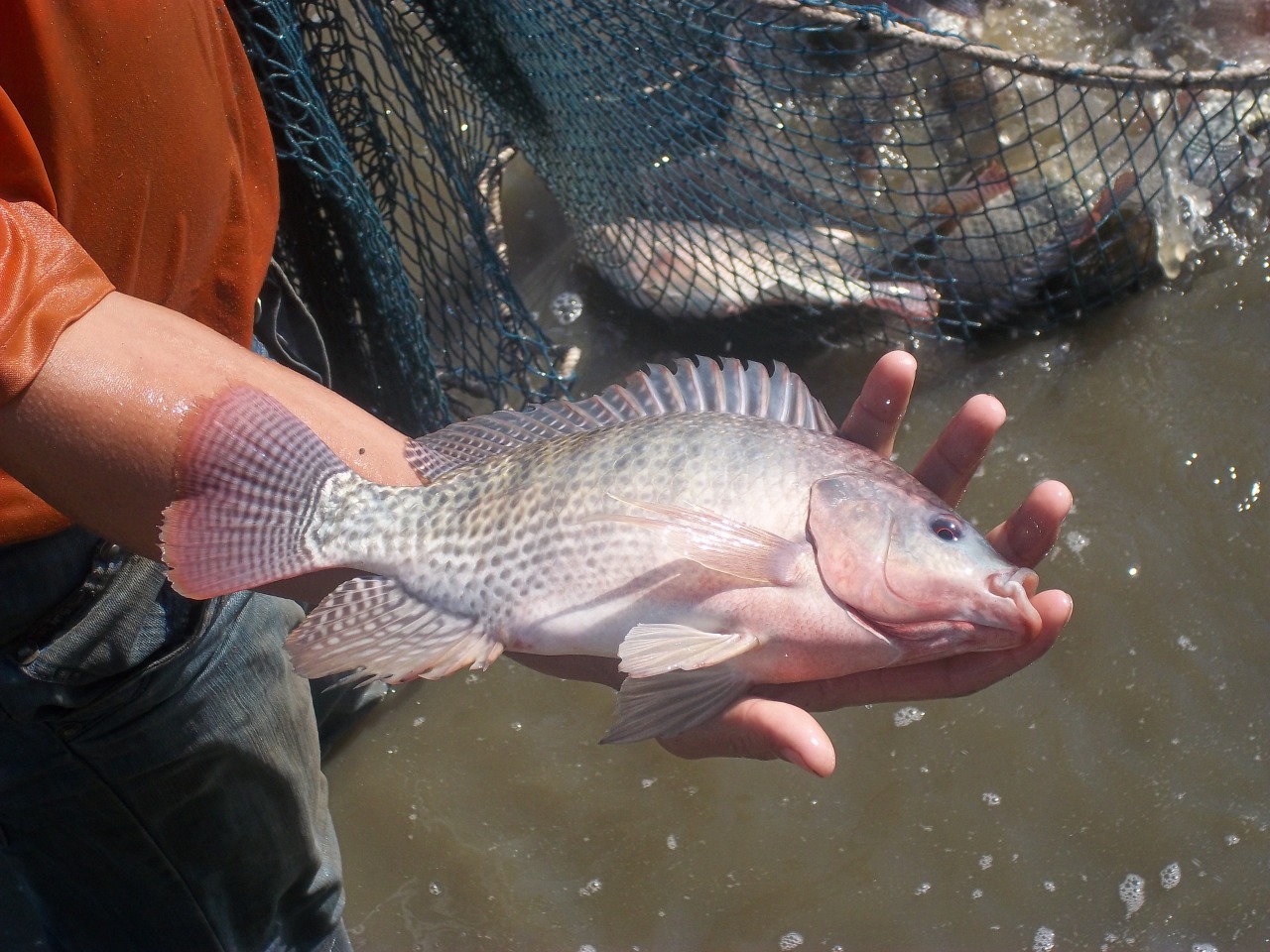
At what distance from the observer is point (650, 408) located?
2.56m

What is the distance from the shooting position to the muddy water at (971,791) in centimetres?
320

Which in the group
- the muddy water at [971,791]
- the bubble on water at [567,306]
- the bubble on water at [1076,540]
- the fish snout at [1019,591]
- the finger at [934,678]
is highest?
the fish snout at [1019,591]

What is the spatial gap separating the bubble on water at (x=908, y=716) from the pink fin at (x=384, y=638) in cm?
185

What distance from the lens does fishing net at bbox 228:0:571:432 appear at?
10.7 feet

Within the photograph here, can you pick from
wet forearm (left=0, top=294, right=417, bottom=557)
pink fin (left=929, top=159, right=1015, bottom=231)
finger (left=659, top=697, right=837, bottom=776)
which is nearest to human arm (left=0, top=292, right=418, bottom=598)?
wet forearm (left=0, top=294, right=417, bottom=557)

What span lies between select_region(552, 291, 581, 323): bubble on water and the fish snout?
Answer: 10.3 ft

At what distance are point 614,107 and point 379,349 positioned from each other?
130 centimetres

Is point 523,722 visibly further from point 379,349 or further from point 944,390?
point 944,390

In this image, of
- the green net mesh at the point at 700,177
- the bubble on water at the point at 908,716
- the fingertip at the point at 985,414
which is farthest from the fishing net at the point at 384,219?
the fingertip at the point at 985,414

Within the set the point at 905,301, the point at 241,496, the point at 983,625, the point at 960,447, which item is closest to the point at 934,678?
the point at 983,625

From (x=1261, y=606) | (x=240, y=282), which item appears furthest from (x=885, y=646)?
(x=1261, y=606)

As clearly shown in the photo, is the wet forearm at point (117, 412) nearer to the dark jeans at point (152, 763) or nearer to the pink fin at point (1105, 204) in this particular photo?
the dark jeans at point (152, 763)

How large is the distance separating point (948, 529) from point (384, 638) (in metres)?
1.23

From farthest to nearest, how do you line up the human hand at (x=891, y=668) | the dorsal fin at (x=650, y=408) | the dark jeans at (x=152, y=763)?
the dorsal fin at (x=650, y=408)
the dark jeans at (x=152, y=763)
the human hand at (x=891, y=668)
